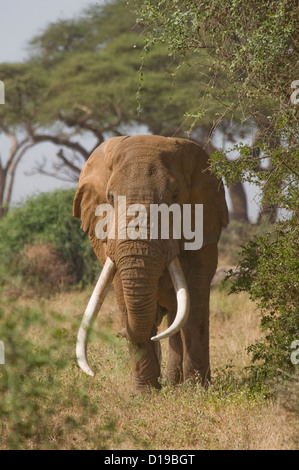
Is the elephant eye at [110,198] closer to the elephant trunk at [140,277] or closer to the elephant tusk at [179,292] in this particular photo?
the elephant trunk at [140,277]

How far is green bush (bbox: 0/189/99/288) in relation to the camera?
14773mm

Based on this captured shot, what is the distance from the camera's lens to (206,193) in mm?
7441

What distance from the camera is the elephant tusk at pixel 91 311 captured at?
6297 millimetres

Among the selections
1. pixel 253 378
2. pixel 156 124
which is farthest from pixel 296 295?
pixel 156 124

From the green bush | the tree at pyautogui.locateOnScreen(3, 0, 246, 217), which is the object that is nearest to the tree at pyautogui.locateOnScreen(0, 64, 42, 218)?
the tree at pyautogui.locateOnScreen(3, 0, 246, 217)

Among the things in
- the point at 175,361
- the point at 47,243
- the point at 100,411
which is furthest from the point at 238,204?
the point at 100,411

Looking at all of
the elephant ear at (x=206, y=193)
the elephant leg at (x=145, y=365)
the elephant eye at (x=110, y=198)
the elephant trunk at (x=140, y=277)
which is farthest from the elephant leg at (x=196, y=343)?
the elephant eye at (x=110, y=198)

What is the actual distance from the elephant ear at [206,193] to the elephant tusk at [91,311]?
949mm

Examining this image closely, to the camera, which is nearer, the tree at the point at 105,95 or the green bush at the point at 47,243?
the green bush at the point at 47,243

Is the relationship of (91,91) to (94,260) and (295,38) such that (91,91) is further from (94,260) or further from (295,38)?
(295,38)

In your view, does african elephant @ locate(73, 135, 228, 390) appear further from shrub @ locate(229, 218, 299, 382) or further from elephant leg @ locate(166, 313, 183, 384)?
shrub @ locate(229, 218, 299, 382)
